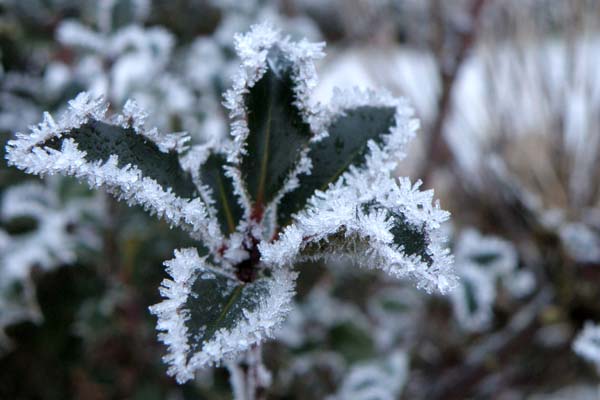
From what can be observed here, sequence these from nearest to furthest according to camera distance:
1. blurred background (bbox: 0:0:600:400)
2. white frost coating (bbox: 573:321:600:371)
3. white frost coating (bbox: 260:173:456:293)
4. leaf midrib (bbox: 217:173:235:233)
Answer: white frost coating (bbox: 260:173:456:293), leaf midrib (bbox: 217:173:235:233), white frost coating (bbox: 573:321:600:371), blurred background (bbox: 0:0:600:400)

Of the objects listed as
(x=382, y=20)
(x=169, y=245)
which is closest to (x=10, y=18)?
(x=169, y=245)

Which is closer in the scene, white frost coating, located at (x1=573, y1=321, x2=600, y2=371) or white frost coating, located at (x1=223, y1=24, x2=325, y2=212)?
white frost coating, located at (x1=223, y1=24, x2=325, y2=212)

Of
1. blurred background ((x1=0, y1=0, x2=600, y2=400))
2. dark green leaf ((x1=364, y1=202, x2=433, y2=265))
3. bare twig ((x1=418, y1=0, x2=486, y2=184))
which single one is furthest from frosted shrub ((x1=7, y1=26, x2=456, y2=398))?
bare twig ((x1=418, y1=0, x2=486, y2=184))

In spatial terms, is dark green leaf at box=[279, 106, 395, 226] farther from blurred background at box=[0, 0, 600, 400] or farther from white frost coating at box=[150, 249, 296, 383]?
blurred background at box=[0, 0, 600, 400]

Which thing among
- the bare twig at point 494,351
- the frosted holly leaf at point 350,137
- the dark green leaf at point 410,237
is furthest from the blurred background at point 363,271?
the dark green leaf at point 410,237

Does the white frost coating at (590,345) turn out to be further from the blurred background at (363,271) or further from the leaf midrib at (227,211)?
the leaf midrib at (227,211)

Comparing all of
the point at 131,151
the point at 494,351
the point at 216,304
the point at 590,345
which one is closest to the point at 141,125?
the point at 131,151

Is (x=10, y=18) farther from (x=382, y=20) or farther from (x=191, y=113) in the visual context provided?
(x=382, y=20)
